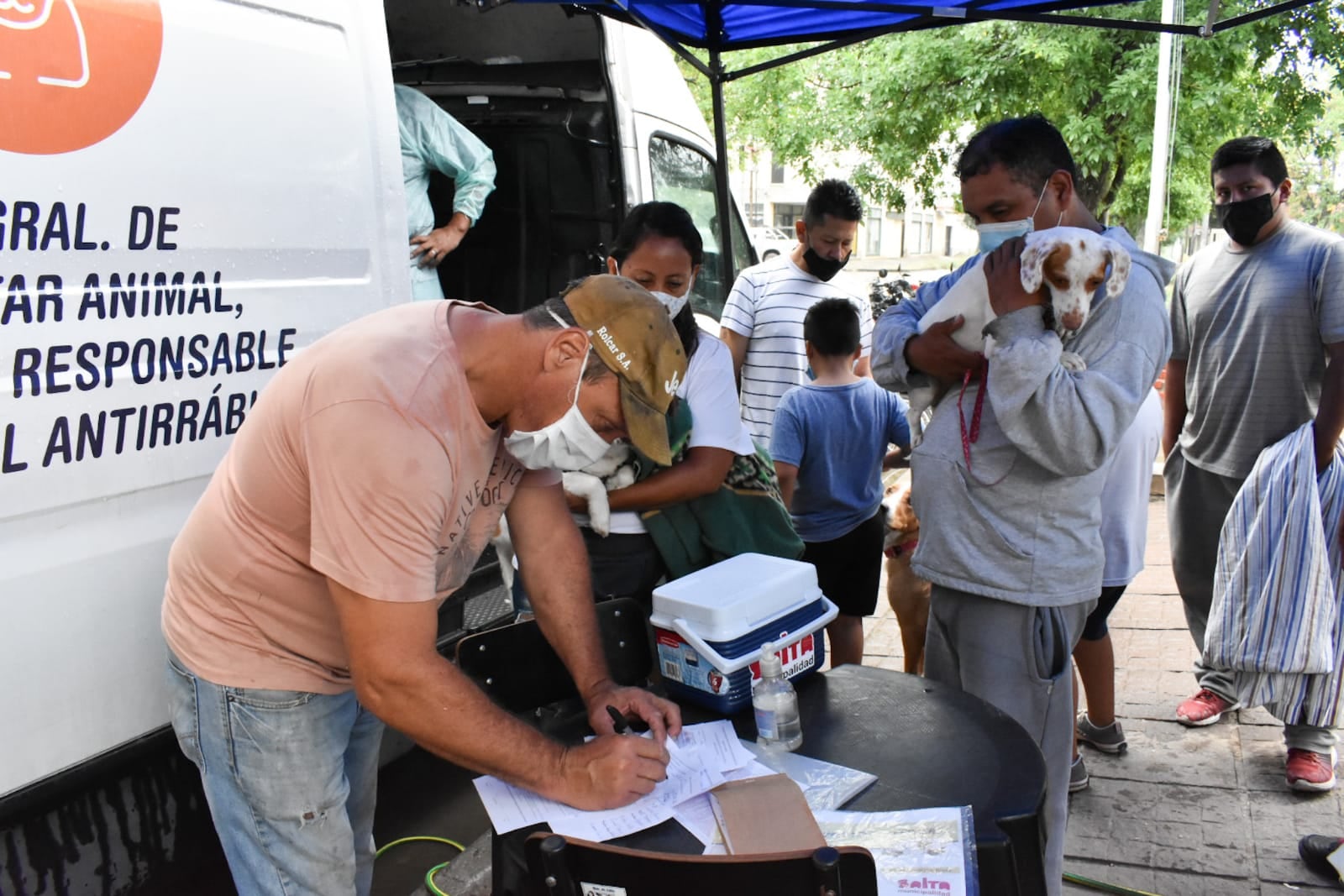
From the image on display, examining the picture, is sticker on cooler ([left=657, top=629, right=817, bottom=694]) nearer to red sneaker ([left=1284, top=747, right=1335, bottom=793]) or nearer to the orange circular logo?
the orange circular logo

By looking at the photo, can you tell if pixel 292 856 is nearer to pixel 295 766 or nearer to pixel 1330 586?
pixel 295 766

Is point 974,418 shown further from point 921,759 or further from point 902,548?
point 902,548

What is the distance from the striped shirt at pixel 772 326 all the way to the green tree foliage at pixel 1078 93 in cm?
526

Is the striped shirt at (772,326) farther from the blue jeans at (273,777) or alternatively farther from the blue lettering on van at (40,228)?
the blue lettering on van at (40,228)

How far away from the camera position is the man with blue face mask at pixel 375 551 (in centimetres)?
141

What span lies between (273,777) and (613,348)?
0.95 m

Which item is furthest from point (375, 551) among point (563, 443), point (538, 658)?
point (538, 658)

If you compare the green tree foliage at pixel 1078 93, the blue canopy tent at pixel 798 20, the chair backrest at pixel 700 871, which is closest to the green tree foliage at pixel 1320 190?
the green tree foliage at pixel 1078 93

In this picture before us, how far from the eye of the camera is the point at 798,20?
4094 millimetres

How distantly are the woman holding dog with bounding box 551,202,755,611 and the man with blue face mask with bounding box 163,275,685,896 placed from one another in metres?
0.70

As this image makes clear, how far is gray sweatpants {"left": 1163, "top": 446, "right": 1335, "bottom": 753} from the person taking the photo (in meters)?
3.35

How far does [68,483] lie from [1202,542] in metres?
3.40

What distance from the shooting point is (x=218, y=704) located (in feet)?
5.38

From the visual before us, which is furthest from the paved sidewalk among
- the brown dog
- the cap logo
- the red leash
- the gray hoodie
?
the cap logo
